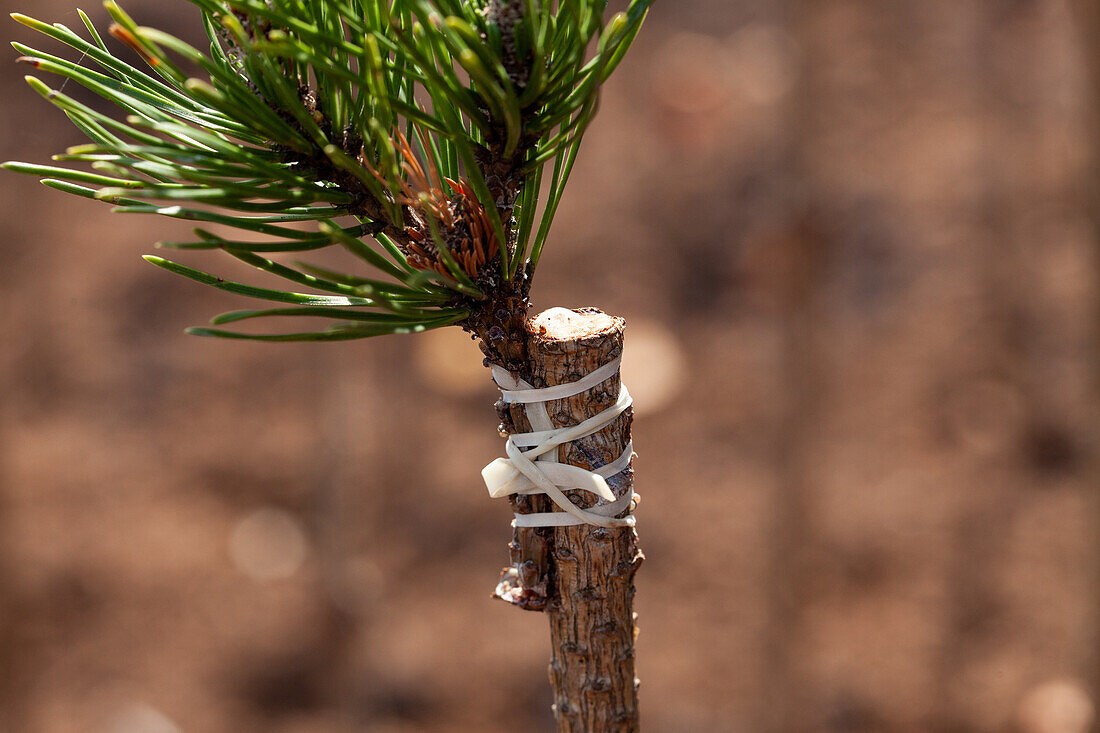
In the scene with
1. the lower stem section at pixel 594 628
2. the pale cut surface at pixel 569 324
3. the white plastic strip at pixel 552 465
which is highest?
the pale cut surface at pixel 569 324

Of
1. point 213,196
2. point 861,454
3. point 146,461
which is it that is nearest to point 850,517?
point 861,454

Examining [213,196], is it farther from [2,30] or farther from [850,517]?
[2,30]

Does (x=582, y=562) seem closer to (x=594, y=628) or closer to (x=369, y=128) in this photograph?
(x=594, y=628)

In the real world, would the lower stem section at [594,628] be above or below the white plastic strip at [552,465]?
below

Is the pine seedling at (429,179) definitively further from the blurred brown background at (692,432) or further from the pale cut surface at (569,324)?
the blurred brown background at (692,432)

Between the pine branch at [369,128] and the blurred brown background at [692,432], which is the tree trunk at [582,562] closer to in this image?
the pine branch at [369,128]

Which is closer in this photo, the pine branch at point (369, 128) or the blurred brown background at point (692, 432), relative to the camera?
the pine branch at point (369, 128)

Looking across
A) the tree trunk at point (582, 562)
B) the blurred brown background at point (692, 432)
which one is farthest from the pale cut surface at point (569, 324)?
the blurred brown background at point (692, 432)
